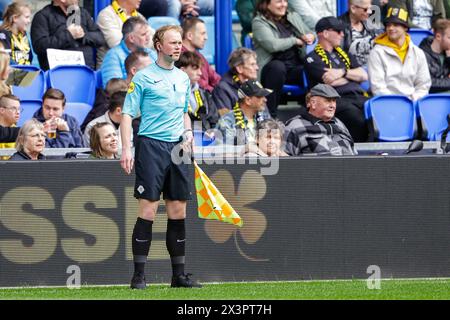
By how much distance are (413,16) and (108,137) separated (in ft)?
18.7

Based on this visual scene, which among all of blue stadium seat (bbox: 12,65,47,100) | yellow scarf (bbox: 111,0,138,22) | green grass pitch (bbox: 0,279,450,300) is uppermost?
yellow scarf (bbox: 111,0,138,22)

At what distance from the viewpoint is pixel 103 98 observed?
473 inches

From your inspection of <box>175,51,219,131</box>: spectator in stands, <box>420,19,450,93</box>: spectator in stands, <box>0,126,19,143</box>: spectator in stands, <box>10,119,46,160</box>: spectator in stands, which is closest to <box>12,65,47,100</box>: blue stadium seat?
<box>0,126,19,143</box>: spectator in stands

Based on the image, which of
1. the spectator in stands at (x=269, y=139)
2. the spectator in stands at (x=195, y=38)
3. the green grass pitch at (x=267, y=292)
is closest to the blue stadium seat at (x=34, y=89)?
the spectator in stands at (x=195, y=38)

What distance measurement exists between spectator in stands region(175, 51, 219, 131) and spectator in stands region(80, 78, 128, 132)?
0.63 m

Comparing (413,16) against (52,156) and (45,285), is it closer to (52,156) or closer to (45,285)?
(52,156)

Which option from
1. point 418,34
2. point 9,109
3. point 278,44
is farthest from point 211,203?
point 418,34

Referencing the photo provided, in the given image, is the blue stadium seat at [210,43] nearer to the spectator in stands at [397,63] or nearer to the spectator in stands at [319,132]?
the spectator in stands at [397,63]

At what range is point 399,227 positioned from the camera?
32.6 ft

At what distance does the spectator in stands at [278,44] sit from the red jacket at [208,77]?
533mm

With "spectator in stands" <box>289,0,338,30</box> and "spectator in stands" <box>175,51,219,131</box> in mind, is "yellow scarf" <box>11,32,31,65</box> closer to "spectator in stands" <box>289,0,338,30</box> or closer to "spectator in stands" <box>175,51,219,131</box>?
"spectator in stands" <box>175,51,219,131</box>

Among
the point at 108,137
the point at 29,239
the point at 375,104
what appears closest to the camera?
the point at 29,239

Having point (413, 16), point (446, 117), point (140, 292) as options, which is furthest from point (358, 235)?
point (413, 16)

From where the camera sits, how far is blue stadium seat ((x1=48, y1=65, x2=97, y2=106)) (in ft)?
40.2
